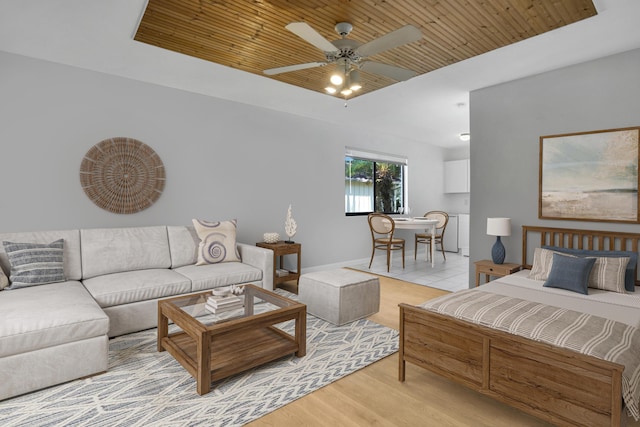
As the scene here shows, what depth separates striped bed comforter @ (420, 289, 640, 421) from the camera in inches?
59.6

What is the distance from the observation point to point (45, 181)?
3.13m

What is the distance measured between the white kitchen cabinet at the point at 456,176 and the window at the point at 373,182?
141cm

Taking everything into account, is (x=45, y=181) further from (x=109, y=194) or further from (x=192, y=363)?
(x=192, y=363)

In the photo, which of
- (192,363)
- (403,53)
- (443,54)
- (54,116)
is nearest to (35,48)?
(54,116)

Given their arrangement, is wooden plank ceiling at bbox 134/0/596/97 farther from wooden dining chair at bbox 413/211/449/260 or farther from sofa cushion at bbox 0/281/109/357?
wooden dining chair at bbox 413/211/449/260

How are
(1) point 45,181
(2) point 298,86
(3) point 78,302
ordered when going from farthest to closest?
(2) point 298,86
(1) point 45,181
(3) point 78,302

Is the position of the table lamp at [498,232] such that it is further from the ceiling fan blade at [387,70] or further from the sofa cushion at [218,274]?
the sofa cushion at [218,274]

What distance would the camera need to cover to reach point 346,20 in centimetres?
247

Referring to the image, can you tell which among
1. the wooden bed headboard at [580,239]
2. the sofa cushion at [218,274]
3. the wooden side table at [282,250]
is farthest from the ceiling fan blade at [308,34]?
the wooden bed headboard at [580,239]

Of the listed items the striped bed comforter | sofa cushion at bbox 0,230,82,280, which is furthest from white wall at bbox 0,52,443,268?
the striped bed comforter

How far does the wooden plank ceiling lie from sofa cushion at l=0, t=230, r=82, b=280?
1.84 metres

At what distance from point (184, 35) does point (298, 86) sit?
4.78 ft

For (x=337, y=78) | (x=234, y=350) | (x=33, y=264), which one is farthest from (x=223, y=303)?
(x=337, y=78)

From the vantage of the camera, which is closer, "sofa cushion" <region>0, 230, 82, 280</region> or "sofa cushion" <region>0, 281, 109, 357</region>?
"sofa cushion" <region>0, 281, 109, 357</region>
